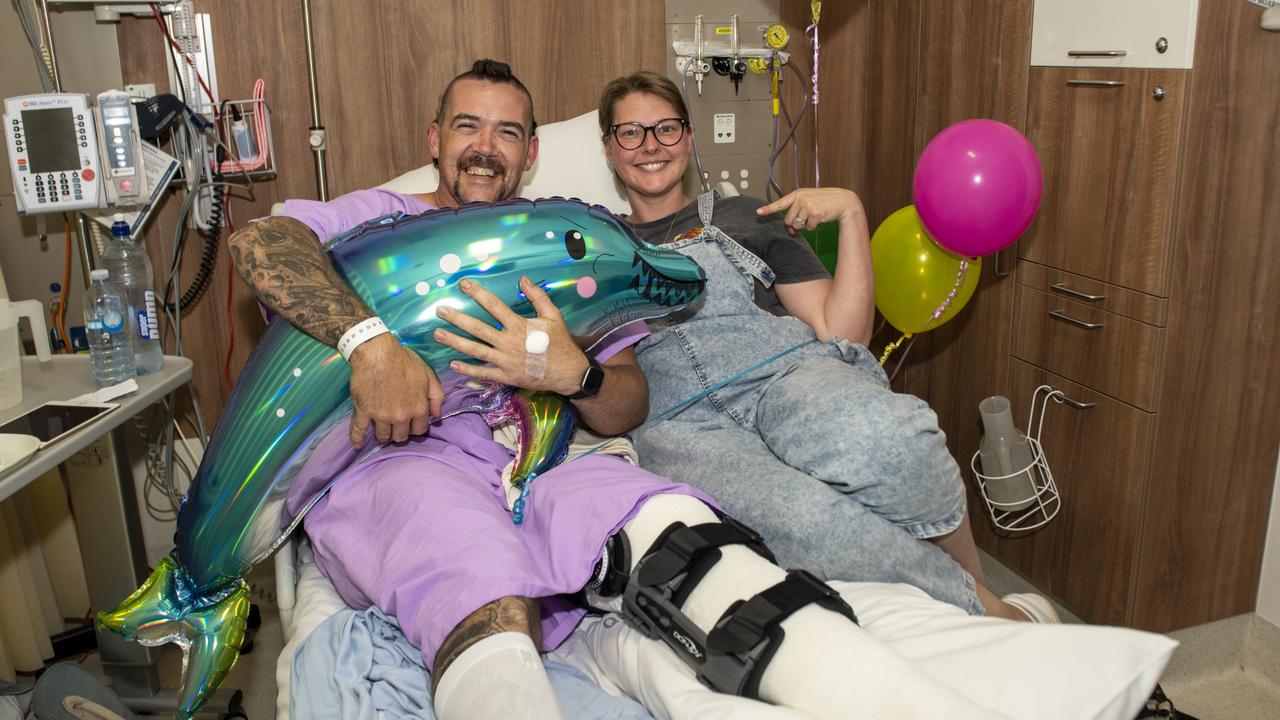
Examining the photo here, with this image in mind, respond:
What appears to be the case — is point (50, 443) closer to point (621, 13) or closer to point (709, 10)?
point (621, 13)

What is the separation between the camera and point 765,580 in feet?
4.08

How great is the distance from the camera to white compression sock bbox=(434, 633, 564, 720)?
3.62ft

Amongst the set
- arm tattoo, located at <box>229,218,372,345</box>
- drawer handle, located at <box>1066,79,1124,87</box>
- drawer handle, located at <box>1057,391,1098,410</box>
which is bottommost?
drawer handle, located at <box>1057,391,1098,410</box>

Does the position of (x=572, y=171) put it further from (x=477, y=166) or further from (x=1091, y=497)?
(x=1091, y=497)

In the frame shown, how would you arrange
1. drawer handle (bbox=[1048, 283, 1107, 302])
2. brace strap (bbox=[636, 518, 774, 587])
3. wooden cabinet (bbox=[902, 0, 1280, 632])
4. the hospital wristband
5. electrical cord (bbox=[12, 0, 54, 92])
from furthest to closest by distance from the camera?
electrical cord (bbox=[12, 0, 54, 92]) → drawer handle (bbox=[1048, 283, 1107, 302]) → wooden cabinet (bbox=[902, 0, 1280, 632]) → the hospital wristband → brace strap (bbox=[636, 518, 774, 587])

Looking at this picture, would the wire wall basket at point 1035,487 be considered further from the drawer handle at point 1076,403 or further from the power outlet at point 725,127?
the power outlet at point 725,127

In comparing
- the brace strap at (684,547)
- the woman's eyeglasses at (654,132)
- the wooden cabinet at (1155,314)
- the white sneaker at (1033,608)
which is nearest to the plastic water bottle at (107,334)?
the woman's eyeglasses at (654,132)

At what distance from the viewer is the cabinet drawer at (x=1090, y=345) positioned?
7.07ft

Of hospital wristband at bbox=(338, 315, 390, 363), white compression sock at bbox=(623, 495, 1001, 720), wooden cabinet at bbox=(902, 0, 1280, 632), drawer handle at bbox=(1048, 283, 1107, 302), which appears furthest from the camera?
drawer handle at bbox=(1048, 283, 1107, 302)

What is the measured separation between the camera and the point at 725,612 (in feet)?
3.95

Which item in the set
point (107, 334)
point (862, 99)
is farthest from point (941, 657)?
point (862, 99)

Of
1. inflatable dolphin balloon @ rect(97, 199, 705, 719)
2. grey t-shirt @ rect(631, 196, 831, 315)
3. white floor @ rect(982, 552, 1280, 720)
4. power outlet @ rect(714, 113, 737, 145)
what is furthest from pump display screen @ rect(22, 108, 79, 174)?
white floor @ rect(982, 552, 1280, 720)

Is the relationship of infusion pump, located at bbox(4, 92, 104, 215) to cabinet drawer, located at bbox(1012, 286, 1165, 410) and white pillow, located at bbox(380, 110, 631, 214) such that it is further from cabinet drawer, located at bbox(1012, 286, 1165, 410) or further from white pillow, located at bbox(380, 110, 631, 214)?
cabinet drawer, located at bbox(1012, 286, 1165, 410)

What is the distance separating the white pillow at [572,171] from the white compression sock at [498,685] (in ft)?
4.88
